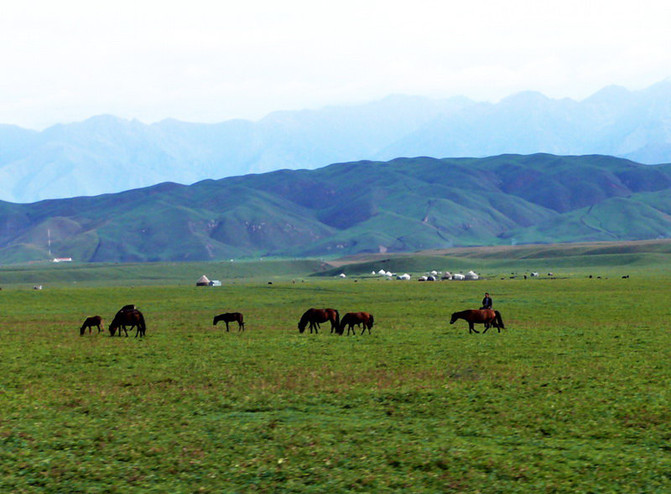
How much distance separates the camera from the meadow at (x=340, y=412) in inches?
695

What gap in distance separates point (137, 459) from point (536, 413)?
11.1m

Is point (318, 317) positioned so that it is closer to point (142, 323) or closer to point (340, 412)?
Result: point (142, 323)

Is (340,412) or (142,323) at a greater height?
(142,323)

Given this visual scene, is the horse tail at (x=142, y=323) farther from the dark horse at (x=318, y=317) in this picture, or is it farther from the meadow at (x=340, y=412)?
the dark horse at (x=318, y=317)

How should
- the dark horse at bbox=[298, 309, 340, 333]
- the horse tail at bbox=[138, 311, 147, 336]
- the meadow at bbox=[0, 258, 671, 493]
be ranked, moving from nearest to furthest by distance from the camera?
the meadow at bbox=[0, 258, 671, 493], the horse tail at bbox=[138, 311, 147, 336], the dark horse at bbox=[298, 309, 340, 333]

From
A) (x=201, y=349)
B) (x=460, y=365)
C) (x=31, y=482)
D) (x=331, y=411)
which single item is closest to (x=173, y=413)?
(x=331, y=411)

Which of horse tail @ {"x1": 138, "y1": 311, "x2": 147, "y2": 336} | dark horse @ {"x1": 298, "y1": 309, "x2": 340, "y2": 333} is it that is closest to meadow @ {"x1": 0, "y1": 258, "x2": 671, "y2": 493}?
horse tail @ {"x1": 138, "y1": 311, "x2": 147, "y2": 336}

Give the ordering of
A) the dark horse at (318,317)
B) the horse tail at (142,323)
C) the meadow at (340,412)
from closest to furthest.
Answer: the meadow at (340,412), the horse tail at (142,323), the dark horse at (318,317)

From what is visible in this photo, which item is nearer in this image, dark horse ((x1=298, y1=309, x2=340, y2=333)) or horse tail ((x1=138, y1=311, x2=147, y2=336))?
horse tail ((x1=138, y1=311, x2=147, y2=336))

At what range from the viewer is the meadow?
17641 millimetres

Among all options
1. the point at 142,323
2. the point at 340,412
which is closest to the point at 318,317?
the point at 142,323

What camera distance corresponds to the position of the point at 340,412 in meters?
24.0

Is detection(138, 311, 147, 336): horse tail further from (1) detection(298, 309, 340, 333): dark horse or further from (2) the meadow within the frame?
(1) detection(298, 309, 340, 333): dark horse

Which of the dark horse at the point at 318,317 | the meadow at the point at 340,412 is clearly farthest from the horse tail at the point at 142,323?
the dark horse at the point at 318,317
